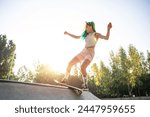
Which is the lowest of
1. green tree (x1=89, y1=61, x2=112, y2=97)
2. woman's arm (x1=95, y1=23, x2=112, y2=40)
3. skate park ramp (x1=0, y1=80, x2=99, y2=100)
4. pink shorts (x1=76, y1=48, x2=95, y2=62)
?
green tree (x1=89, y1=61, x2=112, y2=97)

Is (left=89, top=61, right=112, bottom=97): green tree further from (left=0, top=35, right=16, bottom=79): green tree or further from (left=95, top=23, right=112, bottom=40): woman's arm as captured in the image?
(left=95, top=23, right=112, bottom=40): woman's arm

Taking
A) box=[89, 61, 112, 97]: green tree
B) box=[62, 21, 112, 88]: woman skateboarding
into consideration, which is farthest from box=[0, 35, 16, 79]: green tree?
box=[62, 21, 112, 88]: woman skateboarding

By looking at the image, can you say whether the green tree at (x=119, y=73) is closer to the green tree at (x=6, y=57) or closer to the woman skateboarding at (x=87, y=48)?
the green tree at (x=6, y=57)

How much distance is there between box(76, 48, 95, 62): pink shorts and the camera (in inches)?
234

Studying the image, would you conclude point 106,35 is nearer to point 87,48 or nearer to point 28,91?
point 87,48

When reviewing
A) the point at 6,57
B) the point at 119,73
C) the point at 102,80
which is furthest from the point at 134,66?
the point at 6,57

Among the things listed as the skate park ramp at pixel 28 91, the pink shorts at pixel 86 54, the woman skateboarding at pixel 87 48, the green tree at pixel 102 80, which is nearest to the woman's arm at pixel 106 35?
the woman skateboarding at pixel 87 48

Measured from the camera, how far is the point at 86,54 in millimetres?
5988

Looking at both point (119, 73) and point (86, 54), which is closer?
point (86, 54)

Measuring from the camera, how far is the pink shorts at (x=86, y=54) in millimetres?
5934

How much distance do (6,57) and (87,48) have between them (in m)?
32.6

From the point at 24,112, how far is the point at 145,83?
44.1 metres

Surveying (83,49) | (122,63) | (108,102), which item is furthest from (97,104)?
(122,63)

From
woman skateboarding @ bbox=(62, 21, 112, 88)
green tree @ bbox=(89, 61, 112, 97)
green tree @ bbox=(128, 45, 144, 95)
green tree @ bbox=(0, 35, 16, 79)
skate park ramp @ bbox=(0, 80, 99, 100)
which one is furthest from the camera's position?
green tree @ bbox=(89, 61, 112, 97)
